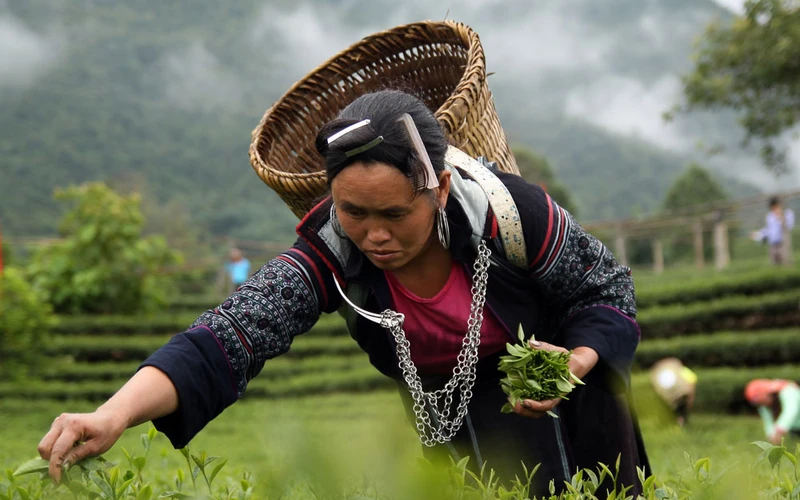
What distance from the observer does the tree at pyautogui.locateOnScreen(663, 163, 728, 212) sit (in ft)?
113

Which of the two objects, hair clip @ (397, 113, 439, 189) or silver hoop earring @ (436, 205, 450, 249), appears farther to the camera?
silver hoop earring @ (436, 205, 450, 249)

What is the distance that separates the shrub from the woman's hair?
8.85 metres

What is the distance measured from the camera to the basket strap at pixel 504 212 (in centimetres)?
185

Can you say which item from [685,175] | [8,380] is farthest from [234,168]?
[8,380]

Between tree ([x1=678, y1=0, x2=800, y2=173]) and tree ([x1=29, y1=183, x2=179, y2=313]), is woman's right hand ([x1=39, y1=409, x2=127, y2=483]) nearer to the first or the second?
tree ([x1=678, y1=0, x2=800, y2=173])

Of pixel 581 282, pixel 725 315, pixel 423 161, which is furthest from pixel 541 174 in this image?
pixel 423 161

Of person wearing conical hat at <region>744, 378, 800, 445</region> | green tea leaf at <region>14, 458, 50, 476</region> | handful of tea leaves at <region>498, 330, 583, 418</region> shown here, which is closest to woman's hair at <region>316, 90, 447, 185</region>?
handful of tea leaves at <region>498, 330, 583, 418</region>

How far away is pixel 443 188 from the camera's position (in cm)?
180

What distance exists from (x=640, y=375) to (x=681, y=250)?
976 inches

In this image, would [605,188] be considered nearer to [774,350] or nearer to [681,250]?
[681,250]

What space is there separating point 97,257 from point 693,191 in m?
27.5

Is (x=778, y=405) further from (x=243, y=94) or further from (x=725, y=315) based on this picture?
(x=243, y=94)

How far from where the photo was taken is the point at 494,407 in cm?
203

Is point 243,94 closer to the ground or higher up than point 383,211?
higher up
